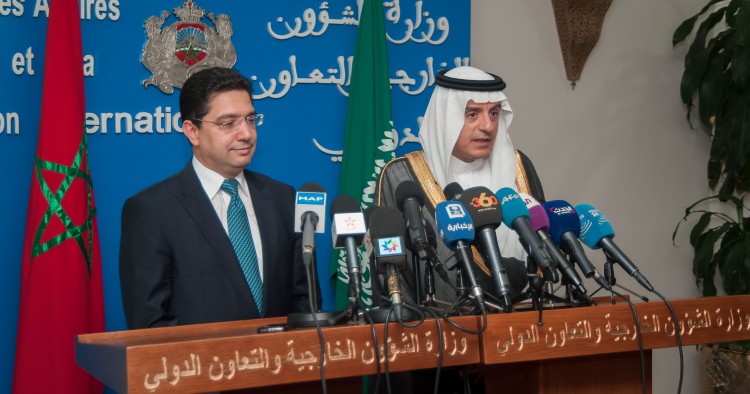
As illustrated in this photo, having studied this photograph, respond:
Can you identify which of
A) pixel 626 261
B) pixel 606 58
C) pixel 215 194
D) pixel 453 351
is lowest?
pixel 453 351

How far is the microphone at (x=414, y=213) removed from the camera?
6.15 feet

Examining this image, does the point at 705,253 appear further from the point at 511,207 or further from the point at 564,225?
the point at 511,207

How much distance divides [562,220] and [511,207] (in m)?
0.20

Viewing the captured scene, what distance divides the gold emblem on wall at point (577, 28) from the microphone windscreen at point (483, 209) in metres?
2.89

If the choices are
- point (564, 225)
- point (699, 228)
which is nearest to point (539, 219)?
point (564, 225)

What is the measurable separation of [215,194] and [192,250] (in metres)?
0.23

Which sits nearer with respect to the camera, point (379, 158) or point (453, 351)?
point (453, 351)

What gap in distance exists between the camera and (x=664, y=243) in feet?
16.4

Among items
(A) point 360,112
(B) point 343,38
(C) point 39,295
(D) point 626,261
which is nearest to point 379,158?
(A) point 360,112

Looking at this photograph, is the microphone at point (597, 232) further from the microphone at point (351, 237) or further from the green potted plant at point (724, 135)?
the green potted plant at point (724, 135)

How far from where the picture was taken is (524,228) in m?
1.93

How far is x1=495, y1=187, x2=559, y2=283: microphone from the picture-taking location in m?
1.83

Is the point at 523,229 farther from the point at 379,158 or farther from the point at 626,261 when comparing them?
the point at 379,158

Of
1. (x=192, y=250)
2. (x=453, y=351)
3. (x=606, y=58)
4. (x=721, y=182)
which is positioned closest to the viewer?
(x=453, y=351)
